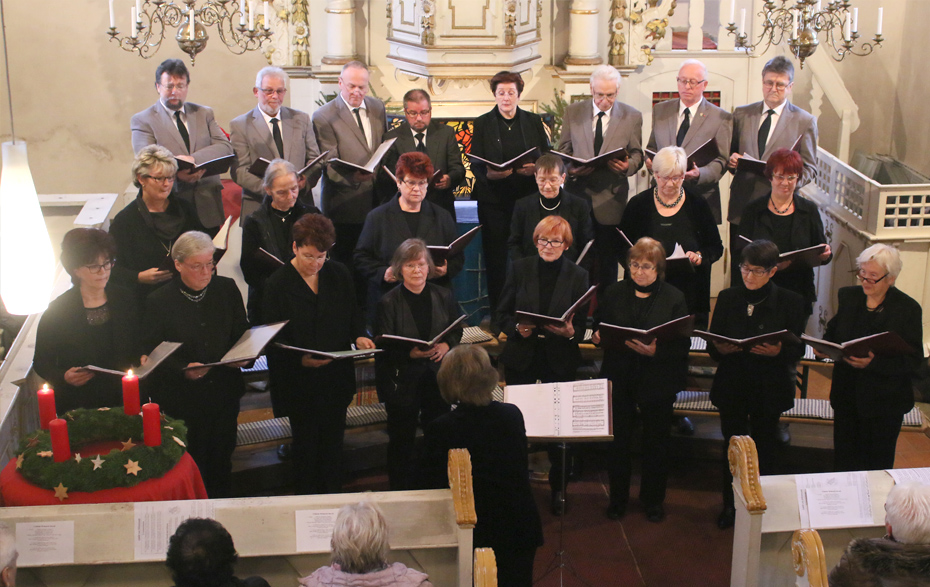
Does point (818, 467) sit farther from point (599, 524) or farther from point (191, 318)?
point (191, 318)

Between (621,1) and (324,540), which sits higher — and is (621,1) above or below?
above

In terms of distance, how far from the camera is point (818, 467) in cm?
556

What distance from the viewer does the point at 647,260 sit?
14.8 feet

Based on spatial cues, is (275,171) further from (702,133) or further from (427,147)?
(702,133)

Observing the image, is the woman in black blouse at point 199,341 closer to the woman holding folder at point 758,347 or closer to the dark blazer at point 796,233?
the woman holding folder at point 758,347

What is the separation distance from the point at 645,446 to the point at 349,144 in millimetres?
2489

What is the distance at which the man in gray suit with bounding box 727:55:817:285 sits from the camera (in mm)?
5664

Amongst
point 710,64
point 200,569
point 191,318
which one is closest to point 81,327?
point 191,318

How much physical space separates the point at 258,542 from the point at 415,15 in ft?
14.0

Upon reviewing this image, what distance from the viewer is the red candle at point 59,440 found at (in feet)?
11.7

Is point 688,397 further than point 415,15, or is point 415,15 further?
point 415,15

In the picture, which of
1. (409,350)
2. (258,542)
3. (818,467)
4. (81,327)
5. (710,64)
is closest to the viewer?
(258,542)

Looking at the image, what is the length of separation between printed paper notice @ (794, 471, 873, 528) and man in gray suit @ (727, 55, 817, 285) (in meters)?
2.06

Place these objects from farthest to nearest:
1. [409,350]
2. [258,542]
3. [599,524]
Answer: [599,524], [409,350], [258,542]
